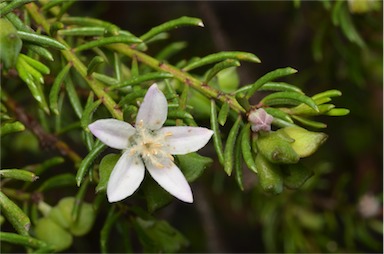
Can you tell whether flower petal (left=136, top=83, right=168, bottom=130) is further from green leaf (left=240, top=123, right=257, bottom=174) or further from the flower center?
green leaf (left=240, top=123, right=257, bottom=174)

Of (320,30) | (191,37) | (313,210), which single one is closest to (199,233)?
(313,210)

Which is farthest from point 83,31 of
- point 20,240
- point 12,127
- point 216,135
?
point 20,240

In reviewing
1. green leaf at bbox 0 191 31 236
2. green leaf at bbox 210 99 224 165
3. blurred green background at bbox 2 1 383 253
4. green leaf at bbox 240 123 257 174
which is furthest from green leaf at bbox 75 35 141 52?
blurred green background at bbox 2 1 383 253

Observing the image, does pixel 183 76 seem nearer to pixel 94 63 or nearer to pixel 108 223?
pixel 94 63

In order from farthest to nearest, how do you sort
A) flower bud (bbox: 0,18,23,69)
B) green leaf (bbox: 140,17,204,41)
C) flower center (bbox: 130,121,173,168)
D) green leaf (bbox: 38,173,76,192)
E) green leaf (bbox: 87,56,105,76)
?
green leaf (bbox: 38,173,76,192) → green leaf (bbox: 140,17,204,41) → green leaf (bbox: 87,56,105,76) → flower center (bbox: 130,121,173,168) → flower bud (bbox: 0,18,23,69)

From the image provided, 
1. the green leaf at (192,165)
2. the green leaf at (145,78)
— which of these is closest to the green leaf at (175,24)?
the green leaf at (145,78)
